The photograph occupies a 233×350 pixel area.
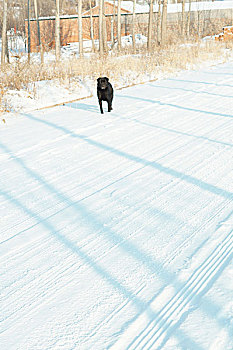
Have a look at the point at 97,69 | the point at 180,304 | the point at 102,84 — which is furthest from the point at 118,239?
the point at 97,69

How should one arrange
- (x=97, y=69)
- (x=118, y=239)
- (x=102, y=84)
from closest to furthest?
(x=118, y=239), (x=102, y=84), (x=97, y=69)

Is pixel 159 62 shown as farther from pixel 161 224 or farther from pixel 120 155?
pixel 161 224

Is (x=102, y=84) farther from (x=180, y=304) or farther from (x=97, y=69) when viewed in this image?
(x=180, y=304)

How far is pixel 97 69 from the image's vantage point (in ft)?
43.1

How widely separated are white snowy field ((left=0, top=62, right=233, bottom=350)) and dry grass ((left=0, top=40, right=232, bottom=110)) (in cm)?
419

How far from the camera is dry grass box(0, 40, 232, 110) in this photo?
10445mm

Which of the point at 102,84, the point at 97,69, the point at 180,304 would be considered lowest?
the point at 180,304

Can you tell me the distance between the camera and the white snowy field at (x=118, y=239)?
2.28 metres

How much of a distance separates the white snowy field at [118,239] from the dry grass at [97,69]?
419cm

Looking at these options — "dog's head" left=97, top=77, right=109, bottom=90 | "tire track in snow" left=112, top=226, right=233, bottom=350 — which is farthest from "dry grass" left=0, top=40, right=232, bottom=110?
"tire track in snow" left=112, top=226, right=233, bottom=350

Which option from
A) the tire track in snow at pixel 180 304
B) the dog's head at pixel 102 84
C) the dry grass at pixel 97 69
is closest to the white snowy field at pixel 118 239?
the tire track in snow at pixel 180 304

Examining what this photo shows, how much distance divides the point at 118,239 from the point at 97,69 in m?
10.7

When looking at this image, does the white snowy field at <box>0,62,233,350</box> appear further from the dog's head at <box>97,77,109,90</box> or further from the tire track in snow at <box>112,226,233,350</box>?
the dog's head at <box>97,77,109,90</box>

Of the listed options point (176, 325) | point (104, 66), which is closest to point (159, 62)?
point (104, 66)
